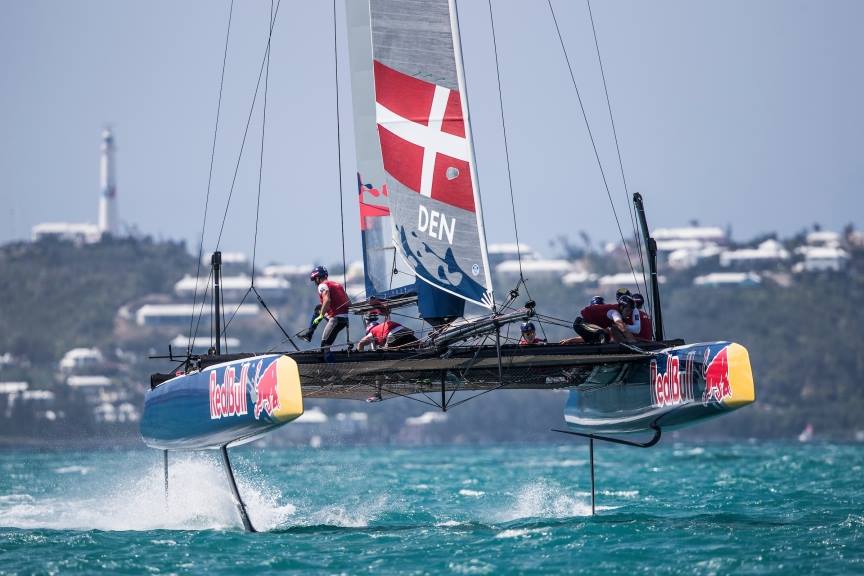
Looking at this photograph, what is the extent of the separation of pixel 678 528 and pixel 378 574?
2.93 metres

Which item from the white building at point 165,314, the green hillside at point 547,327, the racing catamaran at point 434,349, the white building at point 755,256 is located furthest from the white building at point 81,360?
the racing catamaran at point 434,349

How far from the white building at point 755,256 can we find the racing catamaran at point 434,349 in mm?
75203

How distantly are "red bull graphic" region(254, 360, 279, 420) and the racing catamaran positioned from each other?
0.04ft

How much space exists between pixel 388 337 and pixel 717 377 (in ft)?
8.07

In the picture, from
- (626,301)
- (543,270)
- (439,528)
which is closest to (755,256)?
(543,270)

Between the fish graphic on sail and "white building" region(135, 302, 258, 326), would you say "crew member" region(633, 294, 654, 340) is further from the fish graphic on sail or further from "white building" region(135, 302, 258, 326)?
"white building" region(135, 302, 258, 326)

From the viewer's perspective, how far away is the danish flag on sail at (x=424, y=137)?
11578 millimetres

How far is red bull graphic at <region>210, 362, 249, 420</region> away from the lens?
11.0 m

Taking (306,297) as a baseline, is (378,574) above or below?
below

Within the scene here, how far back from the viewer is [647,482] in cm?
2106

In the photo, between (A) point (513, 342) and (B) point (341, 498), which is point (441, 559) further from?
(B) point (341, 498)

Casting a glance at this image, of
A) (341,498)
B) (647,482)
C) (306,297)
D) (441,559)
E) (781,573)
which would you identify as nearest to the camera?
(781,573)

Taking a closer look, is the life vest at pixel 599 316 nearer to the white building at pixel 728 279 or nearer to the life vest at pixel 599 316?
the life vest at pixel 599 316

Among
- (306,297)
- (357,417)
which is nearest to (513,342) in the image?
(357,417)
